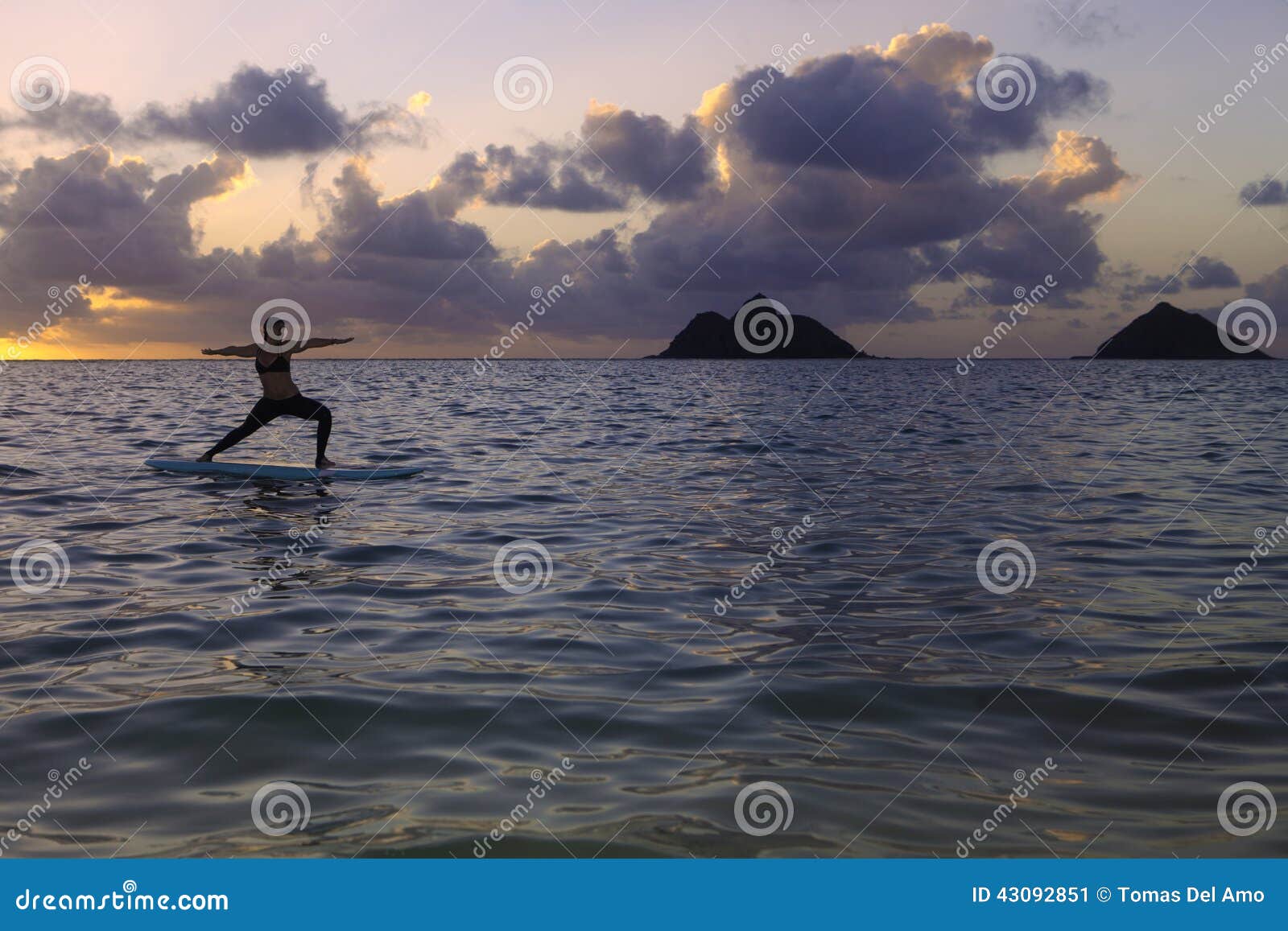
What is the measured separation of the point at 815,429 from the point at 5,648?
21.7 meters

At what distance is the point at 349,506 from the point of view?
12.6m

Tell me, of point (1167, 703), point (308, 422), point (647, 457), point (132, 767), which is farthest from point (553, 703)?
point (308, 422)

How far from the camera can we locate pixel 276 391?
1511cm

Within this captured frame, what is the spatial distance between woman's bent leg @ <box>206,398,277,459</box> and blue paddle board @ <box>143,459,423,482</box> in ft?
1.15

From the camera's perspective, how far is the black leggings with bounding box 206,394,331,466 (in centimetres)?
1527

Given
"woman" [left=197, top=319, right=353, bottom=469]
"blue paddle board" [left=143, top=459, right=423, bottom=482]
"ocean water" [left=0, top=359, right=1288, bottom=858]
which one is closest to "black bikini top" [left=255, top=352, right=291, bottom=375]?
"woman" [left=197, top=319, right=353, bottom=469]

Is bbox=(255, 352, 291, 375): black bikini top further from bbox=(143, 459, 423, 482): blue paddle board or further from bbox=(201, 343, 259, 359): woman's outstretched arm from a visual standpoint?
bbox=(143, 459, 423, 482): blue paddle board

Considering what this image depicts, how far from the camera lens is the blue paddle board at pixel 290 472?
14961mm

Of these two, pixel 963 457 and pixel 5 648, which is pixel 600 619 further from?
pixel 963 457

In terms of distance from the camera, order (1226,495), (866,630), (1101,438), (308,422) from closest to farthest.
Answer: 1. (866,630)
2. (1226,495)
3. (1101,438)
4. (308,422)

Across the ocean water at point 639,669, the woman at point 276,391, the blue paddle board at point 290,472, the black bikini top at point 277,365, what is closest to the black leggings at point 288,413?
the woman at point 276,391

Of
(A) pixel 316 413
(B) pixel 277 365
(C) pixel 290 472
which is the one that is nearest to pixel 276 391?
(B) pixel 277 365

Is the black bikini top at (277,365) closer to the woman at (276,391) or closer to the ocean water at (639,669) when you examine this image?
the woman at (276,391)

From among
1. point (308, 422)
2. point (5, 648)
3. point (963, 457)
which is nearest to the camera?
point (5, 648)
